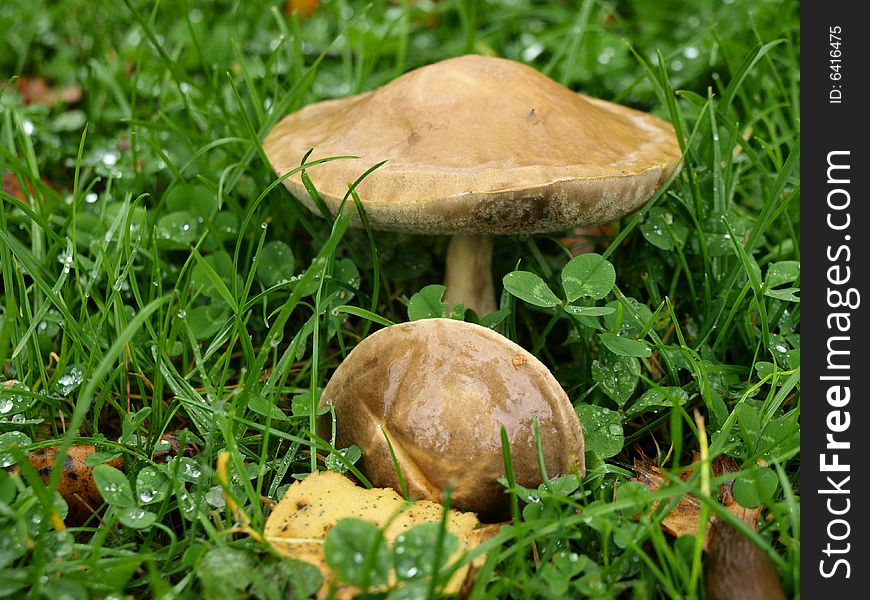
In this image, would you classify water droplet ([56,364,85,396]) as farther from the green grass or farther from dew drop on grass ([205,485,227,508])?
dew drop on grass ([205,485,227,508])

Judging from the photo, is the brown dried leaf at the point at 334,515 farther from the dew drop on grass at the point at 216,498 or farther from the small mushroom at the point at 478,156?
the small mushroom at the point at 478,156

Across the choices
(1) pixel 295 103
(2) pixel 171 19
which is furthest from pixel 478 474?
(2) pixel 171 19

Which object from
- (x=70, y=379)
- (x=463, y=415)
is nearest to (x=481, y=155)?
(x=463, y=415)

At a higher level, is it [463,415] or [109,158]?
[109,158]

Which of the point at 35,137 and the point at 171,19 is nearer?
the point at 35,137

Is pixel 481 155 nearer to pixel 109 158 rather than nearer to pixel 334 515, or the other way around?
pixel 334 515

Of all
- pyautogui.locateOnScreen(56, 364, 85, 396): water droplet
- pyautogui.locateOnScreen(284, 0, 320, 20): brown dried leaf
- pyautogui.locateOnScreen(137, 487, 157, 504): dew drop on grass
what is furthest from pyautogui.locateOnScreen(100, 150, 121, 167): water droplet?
pyautogui.locateOnScreen(284, 0, 320, 20): brown dried leaf
